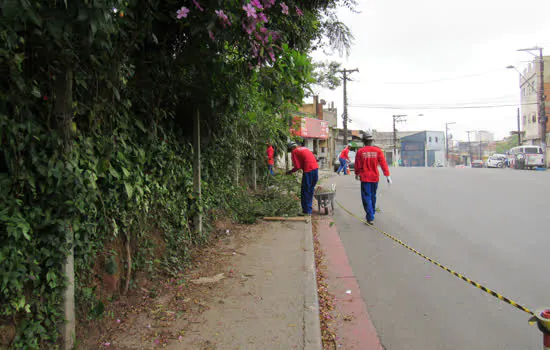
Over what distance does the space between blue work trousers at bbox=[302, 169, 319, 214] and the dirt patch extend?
394 cm

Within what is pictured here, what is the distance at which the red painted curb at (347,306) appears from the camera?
11.4 feet

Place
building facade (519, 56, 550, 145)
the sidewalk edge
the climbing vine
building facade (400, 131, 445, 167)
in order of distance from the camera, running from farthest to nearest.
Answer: building facade (400, 131, 445, 167), building facade (519, 56, 550, 145), the sidewalk edge, the climbing vine

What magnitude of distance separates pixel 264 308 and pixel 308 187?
5.30 meters

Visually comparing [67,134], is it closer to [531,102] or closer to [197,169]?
[197,169]

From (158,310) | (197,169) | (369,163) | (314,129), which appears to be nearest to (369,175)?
(369,163)

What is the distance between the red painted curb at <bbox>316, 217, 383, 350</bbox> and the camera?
3475 mm

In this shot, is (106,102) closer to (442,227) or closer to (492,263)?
(492,263)

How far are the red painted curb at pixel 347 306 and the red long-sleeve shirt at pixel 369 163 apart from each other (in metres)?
2.26

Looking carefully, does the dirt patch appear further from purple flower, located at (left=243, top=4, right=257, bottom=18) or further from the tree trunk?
purple flower, located at (left=243, top=4, right=257, bottom=18)

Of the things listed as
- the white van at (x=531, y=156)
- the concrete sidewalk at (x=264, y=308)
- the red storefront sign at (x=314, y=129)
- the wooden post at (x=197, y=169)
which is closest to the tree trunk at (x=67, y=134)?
the concrete sidewalk at (x=264, y=308)

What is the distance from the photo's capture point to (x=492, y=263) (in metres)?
5.43

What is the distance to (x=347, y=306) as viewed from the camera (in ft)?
13.8

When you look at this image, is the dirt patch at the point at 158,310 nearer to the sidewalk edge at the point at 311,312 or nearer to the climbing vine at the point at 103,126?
the climbing vine at the point at 103,126

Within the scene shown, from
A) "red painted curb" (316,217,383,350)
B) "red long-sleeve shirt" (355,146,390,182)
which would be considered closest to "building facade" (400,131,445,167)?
"red long-sleeve shirt" (355,146,390,182)
